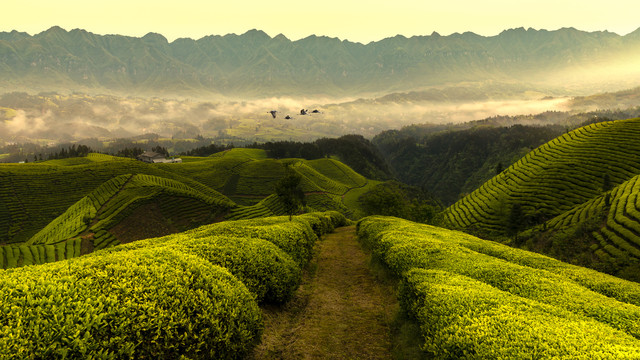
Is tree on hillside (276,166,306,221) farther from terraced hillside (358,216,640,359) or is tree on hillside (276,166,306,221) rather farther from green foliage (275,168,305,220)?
terraced hillside (358,216,640,359)

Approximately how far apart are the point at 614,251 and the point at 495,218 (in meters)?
50.2

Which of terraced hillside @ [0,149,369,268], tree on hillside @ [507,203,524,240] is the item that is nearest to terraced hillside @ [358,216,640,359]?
tree on hillside @ [507,203,524,240]

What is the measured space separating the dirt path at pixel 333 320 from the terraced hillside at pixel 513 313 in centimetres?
221

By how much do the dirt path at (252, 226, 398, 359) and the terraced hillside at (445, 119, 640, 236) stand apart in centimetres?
8303

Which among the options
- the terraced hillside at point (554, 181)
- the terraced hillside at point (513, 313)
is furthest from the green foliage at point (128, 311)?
the terraced hillside at point (554, 181)

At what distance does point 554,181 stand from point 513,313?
11805cm

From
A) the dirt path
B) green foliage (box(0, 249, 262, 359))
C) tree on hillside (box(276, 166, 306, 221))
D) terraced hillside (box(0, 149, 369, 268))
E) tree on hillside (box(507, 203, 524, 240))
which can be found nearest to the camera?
green foliage (box(0, 249, 262, 359))

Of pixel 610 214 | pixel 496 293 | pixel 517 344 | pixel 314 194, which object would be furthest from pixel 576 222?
pixel 314 194

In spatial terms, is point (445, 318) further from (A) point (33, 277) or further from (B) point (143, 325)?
(A) point (33, 277)

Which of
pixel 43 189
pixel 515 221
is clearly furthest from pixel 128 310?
pixel 43 189

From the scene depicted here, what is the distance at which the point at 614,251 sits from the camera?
52.5 metres

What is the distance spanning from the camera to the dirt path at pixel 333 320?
13.0 metres

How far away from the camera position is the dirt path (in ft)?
42.8

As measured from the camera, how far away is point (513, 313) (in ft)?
33.7
